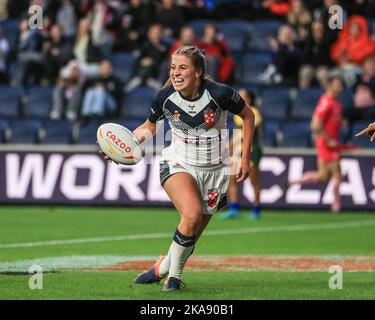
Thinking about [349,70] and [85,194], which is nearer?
[85,194]

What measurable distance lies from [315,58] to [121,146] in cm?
1334

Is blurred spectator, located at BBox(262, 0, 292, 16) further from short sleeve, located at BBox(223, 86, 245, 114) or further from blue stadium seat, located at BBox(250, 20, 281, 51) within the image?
short sleeve, located at BBox(223, 86, 245, 114)

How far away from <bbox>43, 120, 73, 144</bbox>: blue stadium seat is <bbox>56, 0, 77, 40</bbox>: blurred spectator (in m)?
3.21

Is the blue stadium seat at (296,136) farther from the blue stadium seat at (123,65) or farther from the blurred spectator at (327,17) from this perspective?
the blue stadium seat at (123,65)

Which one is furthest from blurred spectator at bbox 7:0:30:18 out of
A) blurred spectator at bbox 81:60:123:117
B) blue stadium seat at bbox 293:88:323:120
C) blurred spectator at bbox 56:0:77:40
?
blue stadium seat at bbox 293:88:323:120

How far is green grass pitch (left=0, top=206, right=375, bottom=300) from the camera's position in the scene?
9.56 m

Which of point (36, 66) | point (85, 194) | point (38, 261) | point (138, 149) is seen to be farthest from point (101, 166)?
point (138, 149)

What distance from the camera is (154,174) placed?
67.3 ft

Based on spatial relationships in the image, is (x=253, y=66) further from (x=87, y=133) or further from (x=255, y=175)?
(x=255, y=175)

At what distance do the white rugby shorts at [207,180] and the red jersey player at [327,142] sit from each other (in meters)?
10.0

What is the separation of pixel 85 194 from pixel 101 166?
1.96 ft

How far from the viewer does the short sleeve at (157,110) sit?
9852mm

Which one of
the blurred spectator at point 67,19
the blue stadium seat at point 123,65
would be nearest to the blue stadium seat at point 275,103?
the blue stadium seat at point 123,65

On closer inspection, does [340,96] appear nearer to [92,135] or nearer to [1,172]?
[92,135]
